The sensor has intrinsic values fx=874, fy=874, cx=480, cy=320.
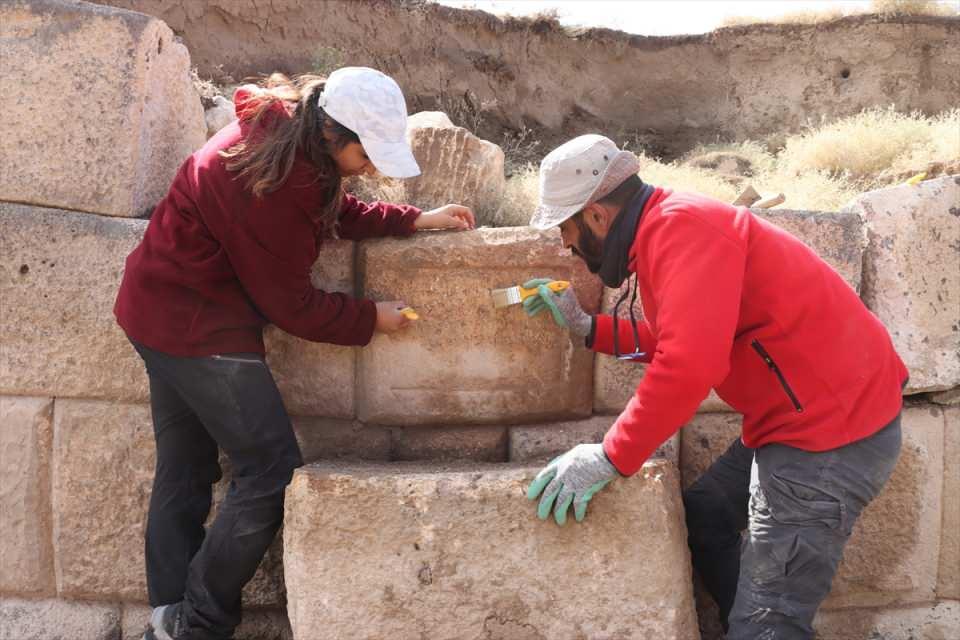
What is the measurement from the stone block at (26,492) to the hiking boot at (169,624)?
740 millimetres

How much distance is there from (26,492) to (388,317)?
1.56 metres

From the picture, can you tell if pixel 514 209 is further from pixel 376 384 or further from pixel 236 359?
pixel 236 359

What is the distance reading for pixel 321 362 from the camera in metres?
3.18

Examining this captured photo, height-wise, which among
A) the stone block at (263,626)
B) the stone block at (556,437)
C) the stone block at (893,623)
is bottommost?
the stone block at (263,626)

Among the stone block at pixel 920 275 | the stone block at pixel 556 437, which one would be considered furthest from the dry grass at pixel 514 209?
the stone block at pixel 920 275

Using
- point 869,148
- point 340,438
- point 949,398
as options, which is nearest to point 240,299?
point 340,438

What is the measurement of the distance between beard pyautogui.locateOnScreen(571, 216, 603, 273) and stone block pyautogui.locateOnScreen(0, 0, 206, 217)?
1818 mm

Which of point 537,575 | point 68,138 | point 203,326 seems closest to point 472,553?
point 537,575

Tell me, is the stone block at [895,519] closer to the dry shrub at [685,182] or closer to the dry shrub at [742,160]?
the dry shrub at [685,182]

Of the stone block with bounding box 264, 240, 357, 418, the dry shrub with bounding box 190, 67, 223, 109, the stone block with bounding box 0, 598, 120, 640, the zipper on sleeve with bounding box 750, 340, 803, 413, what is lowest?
the stone block with bounding box 0, 598, 120, 640

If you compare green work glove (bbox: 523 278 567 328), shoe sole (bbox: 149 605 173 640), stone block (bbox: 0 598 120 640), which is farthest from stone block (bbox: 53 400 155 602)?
green work glove (bbox: 523 278 567 328)

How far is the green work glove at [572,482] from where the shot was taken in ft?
7.74

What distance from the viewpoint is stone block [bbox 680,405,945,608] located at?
321 cm

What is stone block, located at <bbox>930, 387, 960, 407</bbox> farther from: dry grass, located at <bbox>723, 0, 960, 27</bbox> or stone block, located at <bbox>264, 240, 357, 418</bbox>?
dry grass, located at <bbox>723, 0, 960, 27</bbox>
